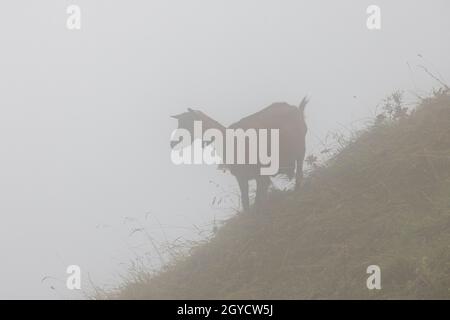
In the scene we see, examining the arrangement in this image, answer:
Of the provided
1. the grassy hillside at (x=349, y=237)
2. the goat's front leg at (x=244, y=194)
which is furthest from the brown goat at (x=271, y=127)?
the grassy hillside at (x=349, y=237)

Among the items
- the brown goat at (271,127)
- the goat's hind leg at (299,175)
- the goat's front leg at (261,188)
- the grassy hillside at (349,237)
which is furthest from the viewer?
the brown goat at (271,127)

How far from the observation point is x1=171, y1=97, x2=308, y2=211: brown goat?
8383 mm

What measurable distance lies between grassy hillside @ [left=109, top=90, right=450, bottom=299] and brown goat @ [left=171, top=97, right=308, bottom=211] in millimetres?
736

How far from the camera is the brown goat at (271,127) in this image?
8383 mm

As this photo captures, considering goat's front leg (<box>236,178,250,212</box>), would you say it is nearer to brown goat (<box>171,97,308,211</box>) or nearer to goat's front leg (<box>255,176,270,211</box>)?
brown goat (<box>171,97,308,211</box>)

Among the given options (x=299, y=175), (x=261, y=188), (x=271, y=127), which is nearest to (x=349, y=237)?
(x=261, y=188)

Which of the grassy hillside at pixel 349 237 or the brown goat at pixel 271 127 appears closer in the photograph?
the grassy hillside at pixel 349 237

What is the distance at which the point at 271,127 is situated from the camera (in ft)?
27.8

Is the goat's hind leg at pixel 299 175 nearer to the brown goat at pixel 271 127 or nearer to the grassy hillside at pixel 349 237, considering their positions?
the brown goat at pixel 271 127

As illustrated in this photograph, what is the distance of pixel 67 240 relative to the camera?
35.0 m

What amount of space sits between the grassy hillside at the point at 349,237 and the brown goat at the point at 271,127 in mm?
736

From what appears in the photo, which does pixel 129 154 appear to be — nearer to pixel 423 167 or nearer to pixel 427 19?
pixel 427 19

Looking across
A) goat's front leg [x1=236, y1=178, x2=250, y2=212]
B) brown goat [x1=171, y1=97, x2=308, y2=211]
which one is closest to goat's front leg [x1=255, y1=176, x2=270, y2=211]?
brown goat [x1=171, y1=97, x2=308, y2=211]

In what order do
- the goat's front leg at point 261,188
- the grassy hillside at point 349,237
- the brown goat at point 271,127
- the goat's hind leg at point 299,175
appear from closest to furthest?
the grassy hillside at point 349,237
the goat's front leg at point 261,188
the goat's hind leg at point 299,175
the brown goat at point 271,127
